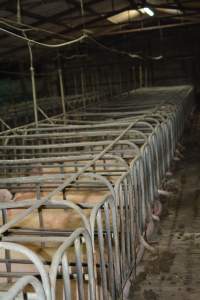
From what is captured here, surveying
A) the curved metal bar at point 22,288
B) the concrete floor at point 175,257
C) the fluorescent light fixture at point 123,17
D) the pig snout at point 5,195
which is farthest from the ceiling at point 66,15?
the curved metal bar at point 22,288

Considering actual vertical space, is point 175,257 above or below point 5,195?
below

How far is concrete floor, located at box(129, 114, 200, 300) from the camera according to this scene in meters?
3.92

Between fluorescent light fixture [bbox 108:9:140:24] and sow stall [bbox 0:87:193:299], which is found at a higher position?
fluorescent light fixture [bbox 108:9:140:24]

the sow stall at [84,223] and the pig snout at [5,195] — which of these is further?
the pig snout at [5,195]

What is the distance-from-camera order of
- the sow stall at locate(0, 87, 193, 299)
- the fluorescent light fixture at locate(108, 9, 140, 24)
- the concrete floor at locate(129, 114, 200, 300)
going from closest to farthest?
1. the sow stall at locate(0, 87, 193, 299)
2. the concrete floor at locate(129, 114, 200, 300)
3. the fluorescent light fixture at locate(108, 9, 140, 24)

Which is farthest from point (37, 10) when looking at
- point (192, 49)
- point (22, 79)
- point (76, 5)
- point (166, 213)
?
point (192, 49)

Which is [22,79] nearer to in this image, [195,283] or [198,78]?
[198,78]

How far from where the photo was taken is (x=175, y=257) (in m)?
4.61

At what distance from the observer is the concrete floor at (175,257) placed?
3.92m

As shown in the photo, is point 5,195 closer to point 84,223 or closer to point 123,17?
point 84,223

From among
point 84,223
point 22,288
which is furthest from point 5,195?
point 22,288

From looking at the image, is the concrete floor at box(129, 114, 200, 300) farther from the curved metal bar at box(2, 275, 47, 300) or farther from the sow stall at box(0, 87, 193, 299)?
the curved metal bar at box(2, 275, 47, 300)

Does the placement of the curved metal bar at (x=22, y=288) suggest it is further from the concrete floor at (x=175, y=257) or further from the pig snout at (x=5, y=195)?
the pig snout at (x=5, y=195)

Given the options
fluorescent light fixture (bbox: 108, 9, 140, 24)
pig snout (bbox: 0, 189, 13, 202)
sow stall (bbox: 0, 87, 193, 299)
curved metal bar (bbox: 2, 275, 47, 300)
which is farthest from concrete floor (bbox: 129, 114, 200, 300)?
fluorescent light fixture (bbox: 108, 9, 140, 24)
